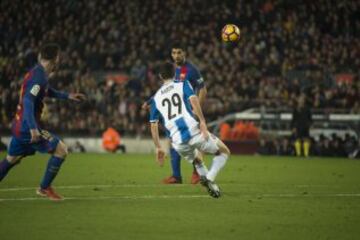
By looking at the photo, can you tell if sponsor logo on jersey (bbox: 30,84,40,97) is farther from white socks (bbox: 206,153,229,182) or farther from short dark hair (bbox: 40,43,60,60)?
white socks (bbox: 206,153,229,182)

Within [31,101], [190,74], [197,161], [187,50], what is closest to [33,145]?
[31,101]

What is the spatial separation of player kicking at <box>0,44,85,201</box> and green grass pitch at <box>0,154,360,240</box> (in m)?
0.55

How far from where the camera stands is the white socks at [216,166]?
39.3ft

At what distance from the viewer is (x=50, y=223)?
8.94 metres

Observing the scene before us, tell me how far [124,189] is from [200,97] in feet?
8.34

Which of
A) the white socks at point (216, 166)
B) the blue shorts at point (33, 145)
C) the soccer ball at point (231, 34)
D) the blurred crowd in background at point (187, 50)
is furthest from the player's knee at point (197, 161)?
the blurred crowd in background at point (187, 50)

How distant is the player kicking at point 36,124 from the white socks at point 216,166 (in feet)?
7.34

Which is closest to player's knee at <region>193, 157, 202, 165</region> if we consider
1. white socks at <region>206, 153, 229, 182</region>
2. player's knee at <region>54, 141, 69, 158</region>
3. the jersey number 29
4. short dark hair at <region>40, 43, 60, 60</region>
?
white socks at <region>206, 153, 229, 182</region>

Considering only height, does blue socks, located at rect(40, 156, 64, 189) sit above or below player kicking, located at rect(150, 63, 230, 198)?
below

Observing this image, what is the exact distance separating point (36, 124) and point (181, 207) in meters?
2.29

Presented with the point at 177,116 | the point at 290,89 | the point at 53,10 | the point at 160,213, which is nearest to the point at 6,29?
the point at 53,10

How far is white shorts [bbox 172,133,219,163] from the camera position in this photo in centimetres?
1210

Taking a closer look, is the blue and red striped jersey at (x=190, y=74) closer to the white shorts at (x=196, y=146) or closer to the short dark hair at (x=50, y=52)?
the white shorts at (x=196, y=146)

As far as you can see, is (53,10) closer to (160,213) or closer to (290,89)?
(290,89)
